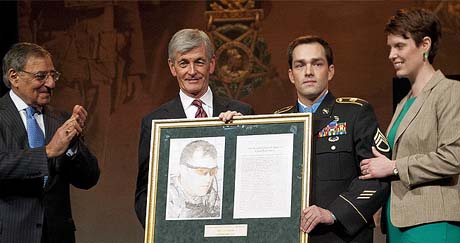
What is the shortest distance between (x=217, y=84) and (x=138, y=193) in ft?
11.1

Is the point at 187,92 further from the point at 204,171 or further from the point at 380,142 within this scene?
the point at 380,142

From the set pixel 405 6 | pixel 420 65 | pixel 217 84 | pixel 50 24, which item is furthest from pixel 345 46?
pixel 420 65

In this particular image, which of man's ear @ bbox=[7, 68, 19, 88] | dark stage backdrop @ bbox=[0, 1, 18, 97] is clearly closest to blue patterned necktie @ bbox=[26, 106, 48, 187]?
man's ear @ bbox=[7, 68, 19, 88]

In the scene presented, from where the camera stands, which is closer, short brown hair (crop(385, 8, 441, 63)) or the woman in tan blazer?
the woman in tan blazer

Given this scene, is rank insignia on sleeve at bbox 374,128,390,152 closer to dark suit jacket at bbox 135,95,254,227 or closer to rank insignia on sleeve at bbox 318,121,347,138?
rank insignia on sleeve at bbox 318,121,347,138

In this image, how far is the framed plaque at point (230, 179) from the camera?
391 cm

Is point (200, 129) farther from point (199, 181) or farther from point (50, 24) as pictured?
point (50, 24)

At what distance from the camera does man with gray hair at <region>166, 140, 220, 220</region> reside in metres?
4.02

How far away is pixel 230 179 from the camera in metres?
4.02

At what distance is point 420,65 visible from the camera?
418cm

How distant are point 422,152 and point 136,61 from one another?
4140 mm

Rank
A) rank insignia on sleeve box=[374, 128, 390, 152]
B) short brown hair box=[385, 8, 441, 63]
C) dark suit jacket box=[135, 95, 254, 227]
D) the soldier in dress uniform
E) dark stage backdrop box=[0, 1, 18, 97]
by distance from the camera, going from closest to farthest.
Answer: the soldier in dress uniform → rank insignia on sleeve box=[374, 128, 390, 152] → short brown hair box=[385, 8, 441, 63] → dark suit jacket box=[135, 95, 254, 227] → dark stage backdrop box=[0, 1, 18, 97]

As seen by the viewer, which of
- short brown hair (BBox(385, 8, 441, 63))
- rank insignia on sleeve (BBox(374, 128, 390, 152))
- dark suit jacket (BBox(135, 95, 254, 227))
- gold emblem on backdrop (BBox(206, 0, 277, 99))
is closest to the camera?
rank insignia on sleeve (BBox(374, 128, 390, 152))

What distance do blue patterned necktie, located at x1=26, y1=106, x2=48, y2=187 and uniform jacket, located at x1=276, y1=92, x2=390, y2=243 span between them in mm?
1337
